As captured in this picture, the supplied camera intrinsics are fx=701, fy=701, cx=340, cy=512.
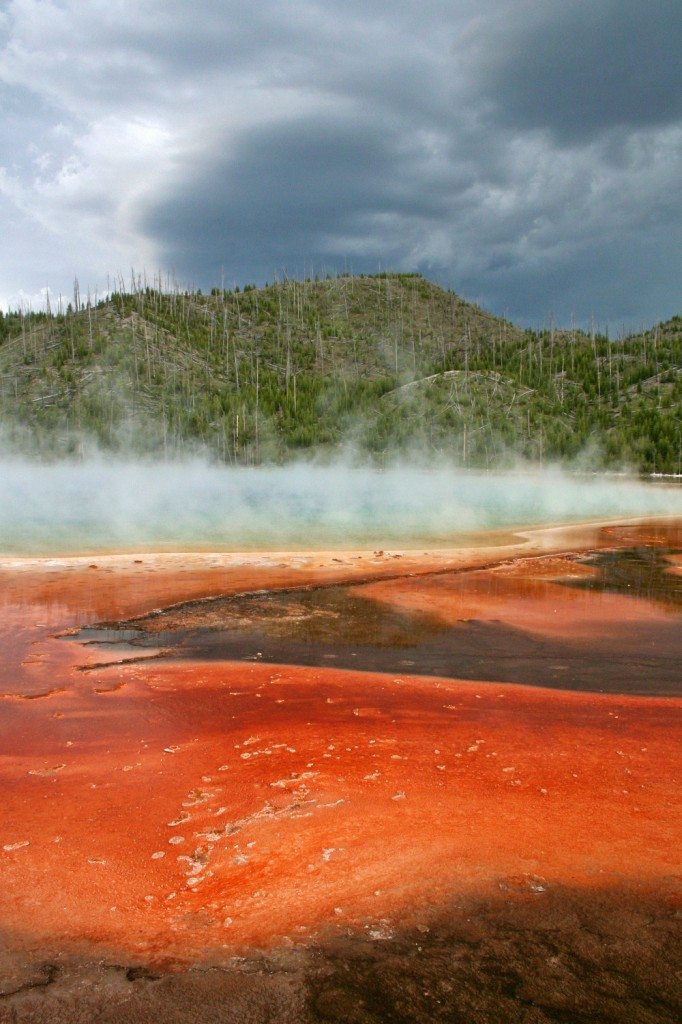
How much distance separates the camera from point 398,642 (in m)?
12.2

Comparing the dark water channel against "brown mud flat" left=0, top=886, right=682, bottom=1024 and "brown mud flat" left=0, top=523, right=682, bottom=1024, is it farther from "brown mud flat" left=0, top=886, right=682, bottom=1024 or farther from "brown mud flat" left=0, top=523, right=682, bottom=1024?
"brown mud flat" left=0, top=886, right=682, bottom=1024

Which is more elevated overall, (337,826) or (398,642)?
(398,642)

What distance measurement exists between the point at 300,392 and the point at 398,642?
114301 mm

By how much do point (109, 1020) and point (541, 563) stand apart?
19.5 meters

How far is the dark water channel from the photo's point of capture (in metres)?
10.5

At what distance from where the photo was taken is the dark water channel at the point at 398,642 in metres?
10.5

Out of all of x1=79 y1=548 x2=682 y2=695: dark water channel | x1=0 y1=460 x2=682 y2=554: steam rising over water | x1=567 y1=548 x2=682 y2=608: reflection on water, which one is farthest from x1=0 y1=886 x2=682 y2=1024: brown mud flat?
x1=0 y1=460 x2=682 y2=554: steam rising over water

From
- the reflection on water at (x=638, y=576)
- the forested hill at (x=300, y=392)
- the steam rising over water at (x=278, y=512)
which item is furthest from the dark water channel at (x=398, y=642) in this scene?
the forested hill at (x=300, y=392)

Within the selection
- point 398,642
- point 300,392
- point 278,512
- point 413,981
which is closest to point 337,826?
point 413,981

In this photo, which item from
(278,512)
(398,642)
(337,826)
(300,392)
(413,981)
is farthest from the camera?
(300,392)

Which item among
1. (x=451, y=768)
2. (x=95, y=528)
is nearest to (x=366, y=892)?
(x=451, y=768)

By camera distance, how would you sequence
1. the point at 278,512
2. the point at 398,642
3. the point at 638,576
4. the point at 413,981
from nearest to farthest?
the point at 413,981, the point at 398,642, the point at 638,576, the point at 278,512

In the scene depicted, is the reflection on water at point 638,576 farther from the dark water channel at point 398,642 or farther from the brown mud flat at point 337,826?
the brown mud flat at point 337,826

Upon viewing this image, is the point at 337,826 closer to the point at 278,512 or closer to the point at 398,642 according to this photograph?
the point at 398,642
